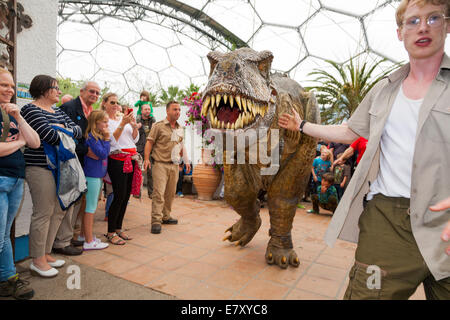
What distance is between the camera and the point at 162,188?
4465 mm

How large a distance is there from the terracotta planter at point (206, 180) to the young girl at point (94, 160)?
3420mm

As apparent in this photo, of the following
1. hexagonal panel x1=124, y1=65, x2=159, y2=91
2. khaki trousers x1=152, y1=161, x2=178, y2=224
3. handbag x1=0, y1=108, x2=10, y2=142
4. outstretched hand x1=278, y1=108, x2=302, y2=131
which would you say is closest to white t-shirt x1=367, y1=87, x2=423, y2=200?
outstretched hand x1=278, y1=108, x2=302, y2=131

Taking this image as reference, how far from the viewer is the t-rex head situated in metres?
1.91

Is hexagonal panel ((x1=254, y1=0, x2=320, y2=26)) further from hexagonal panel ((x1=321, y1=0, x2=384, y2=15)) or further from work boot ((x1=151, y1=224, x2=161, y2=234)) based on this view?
work boot ((x1=151, y1=224, x2=161, y2=234))

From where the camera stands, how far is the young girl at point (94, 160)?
10.9ft

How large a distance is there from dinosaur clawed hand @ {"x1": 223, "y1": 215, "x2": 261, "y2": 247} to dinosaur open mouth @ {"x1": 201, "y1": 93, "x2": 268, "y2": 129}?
1798 mm

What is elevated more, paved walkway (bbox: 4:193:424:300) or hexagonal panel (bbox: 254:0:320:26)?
hexagonal panel (bbox: 254:0:320:26)

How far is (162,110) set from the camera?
10945 millimetres

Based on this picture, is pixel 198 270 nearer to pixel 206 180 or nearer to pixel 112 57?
pixel 206 180

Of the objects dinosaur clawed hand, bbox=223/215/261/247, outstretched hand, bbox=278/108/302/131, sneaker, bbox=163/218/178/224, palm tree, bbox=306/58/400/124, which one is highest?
palm tree, bbox=306/58/400/124

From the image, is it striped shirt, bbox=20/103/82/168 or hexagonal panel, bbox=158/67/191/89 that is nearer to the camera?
striped shirt, bbox=20/103/82/168

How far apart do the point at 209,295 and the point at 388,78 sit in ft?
6.81

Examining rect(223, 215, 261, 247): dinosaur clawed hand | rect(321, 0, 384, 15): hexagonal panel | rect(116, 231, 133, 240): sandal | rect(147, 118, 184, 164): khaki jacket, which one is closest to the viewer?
rect(223, 215, 261, 247): dinosaur clawed hand
